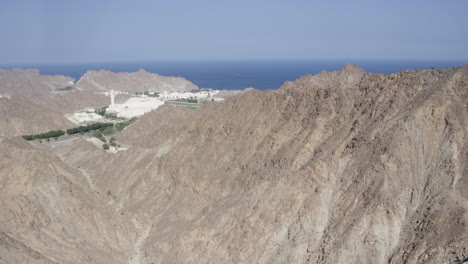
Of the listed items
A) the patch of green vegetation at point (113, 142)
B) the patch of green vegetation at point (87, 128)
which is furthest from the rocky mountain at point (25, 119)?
the patch of green vegetation at point (113, 142)

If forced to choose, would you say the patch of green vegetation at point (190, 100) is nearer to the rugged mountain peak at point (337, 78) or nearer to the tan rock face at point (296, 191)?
the rugged mountain peak at point (337, 78)

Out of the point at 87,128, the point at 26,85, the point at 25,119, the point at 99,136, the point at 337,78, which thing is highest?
the point at 337,78

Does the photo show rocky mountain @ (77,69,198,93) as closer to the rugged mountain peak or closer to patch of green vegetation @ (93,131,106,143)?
patch of green vegetation @ (93,131,106,143)

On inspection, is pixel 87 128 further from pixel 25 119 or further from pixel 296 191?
pixel 296 191

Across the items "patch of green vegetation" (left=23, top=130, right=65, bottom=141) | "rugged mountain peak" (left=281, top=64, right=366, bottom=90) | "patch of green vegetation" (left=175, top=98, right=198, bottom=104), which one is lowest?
"patch of green vegetation" (left=23, top=130, right=65, bottom=141)

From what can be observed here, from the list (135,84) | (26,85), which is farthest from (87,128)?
(135,84)

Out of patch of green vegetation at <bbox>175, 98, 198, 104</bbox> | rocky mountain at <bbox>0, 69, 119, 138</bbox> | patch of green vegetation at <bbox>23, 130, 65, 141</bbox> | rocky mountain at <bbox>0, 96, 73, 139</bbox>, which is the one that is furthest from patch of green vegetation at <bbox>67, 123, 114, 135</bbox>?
patch of green vegetation at <bbox>175, 98, 198, 104</bbox>

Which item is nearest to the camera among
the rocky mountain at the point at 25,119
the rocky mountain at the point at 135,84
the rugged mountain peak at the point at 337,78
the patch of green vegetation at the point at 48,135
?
the rugged mountain peak at the point at 337,78

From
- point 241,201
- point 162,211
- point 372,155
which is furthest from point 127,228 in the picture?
point 372,155

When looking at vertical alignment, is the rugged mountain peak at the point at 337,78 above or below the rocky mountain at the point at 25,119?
above
